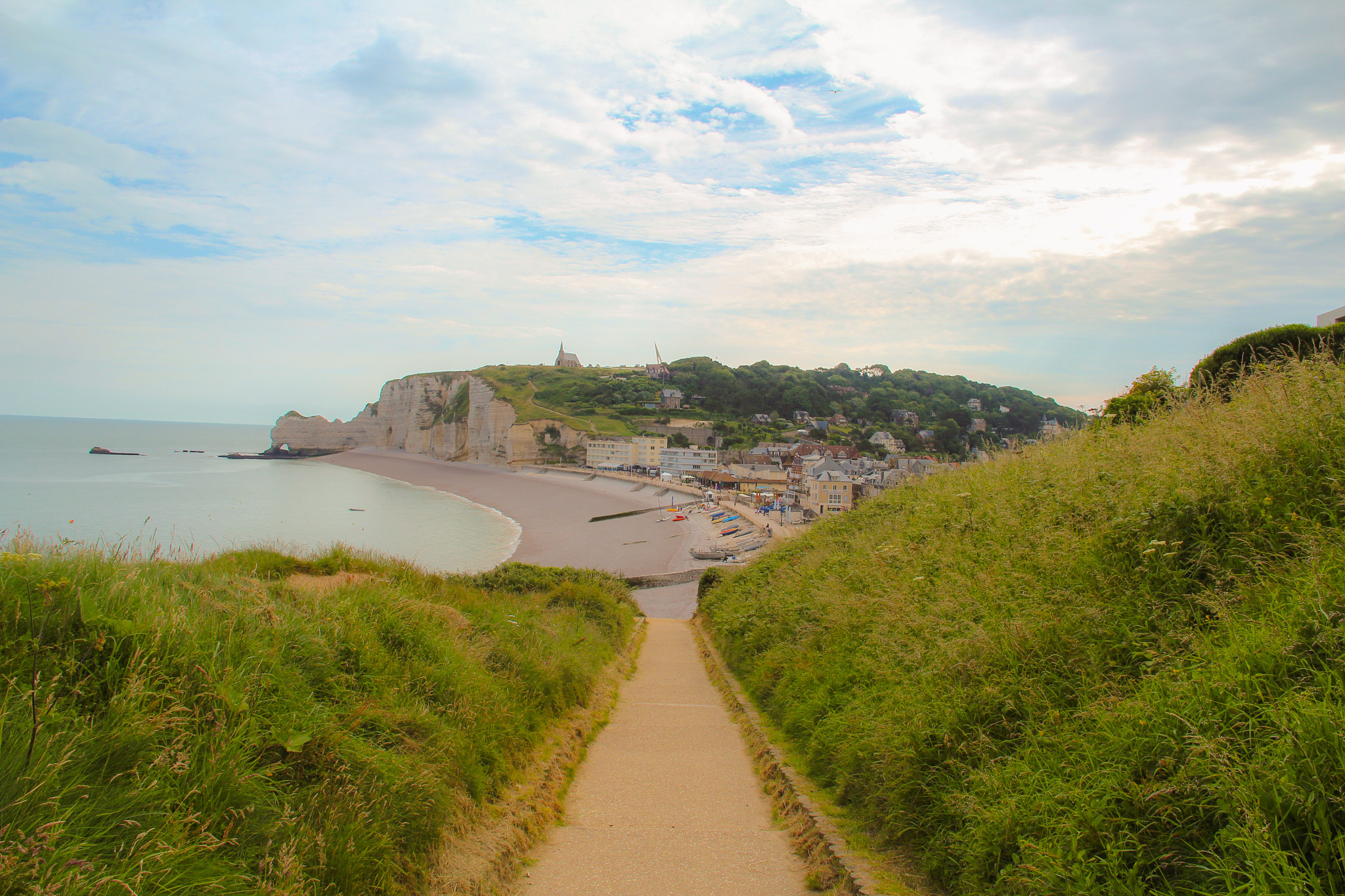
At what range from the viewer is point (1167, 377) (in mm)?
8875

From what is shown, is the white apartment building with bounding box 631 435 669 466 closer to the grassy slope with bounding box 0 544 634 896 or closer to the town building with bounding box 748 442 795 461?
the town building with bounding box 748 442 795 461

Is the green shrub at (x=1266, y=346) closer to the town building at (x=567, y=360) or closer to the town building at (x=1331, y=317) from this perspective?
the town building at (x=1331, y=317)

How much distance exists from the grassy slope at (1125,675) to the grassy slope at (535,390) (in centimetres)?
8979

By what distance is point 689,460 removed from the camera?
3322 inches

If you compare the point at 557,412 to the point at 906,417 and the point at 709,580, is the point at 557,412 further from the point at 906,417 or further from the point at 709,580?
the point at 709,580

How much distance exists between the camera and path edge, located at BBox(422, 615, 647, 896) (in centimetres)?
363

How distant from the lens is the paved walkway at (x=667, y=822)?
3.99 meters

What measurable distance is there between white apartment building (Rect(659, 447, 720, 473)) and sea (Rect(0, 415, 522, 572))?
31631 millimetres

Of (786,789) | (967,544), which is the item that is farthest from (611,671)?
(967,544)

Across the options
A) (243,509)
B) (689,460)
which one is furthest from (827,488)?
(243,509)

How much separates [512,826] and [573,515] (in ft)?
153

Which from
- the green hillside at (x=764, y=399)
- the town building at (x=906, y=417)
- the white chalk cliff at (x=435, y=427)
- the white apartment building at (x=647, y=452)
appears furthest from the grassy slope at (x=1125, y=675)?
the town building at (x=906, y=417)

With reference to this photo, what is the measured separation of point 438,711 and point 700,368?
148 metres

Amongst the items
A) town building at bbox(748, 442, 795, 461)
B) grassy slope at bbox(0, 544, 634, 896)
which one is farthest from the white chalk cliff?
grassy slope at bbox(0, 544, 634, 896)
